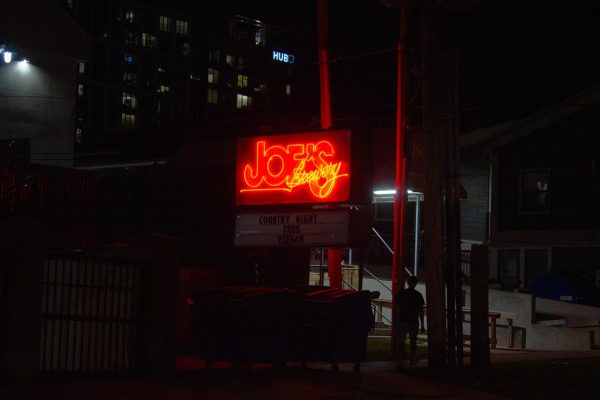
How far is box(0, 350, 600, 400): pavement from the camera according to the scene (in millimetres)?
12500

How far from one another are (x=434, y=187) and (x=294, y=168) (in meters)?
4.06

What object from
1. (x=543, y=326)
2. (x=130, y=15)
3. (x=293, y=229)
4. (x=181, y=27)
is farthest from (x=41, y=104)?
(x=181, y=27)

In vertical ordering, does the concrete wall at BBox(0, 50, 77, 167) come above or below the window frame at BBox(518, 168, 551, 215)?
above

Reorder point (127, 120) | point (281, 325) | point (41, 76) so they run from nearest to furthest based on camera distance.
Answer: point (281, 325) < point (41, 76) < point (127, 120)

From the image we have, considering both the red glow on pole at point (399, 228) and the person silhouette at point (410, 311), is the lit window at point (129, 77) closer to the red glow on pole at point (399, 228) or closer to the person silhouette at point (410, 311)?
the red glow on pole at point (399, 228)

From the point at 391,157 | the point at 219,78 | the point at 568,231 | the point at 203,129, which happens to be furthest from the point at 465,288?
the point at 219,78

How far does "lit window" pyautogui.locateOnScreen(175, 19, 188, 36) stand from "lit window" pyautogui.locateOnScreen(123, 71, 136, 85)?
11.4 metres

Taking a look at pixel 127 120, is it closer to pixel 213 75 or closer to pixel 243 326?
pixel 213 75

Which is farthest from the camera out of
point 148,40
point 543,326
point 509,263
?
point 148,40

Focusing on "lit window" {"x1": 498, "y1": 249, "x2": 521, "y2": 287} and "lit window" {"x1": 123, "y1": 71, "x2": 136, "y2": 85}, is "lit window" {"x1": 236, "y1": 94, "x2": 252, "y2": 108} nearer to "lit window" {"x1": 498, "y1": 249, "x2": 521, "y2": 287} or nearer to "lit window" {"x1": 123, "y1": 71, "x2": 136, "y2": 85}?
"lit window" {"x1": 123, "y1": 71, "x2": 136, "y2": 85}

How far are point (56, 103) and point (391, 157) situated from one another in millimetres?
10787

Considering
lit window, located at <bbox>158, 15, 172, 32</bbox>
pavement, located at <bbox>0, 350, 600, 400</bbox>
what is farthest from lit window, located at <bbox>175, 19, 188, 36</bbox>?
pavement, located at <bbox>0, 350, 600, 400</bbox>

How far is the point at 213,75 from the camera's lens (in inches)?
5517

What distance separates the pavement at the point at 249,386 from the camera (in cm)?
1250
